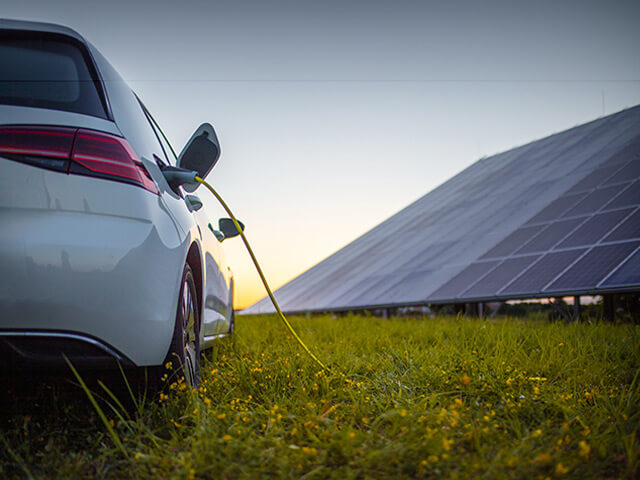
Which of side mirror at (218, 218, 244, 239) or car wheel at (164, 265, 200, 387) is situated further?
side mirror at (218, 218, 244, 239)

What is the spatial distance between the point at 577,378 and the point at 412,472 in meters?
1.57

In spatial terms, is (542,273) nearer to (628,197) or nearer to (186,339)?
(628,197)

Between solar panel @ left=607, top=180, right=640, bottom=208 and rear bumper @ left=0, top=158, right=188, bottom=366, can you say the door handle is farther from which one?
solar panel @ left=607, top=180, right=640, bottom=208

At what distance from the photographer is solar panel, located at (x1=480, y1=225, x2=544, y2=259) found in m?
7.60

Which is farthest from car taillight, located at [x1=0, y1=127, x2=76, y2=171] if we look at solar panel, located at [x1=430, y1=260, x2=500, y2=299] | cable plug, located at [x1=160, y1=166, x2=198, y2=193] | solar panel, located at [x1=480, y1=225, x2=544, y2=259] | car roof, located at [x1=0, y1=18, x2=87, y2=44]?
solar panel, located at [x1=480, y1=225, x2=544, y2=259]

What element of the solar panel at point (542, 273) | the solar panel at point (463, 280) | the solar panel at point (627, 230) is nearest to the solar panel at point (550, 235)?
the solar panel at point (542, 273)

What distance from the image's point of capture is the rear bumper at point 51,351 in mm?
1665

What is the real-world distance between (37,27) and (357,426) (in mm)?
2017

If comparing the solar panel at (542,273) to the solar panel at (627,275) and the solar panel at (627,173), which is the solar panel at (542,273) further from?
the solar panel at (627,173)

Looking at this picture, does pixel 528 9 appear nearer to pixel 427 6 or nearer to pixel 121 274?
pixel 427 6

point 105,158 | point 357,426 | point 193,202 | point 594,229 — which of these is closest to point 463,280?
point 594,229

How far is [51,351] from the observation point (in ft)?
5.59

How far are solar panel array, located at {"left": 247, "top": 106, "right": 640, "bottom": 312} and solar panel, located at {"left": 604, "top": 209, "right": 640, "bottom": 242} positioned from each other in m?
0.01

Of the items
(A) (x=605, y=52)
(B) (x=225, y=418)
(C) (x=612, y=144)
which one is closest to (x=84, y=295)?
(B) (x=225, y=418)
